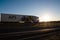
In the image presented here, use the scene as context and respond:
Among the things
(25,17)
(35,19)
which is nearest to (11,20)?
(25,17)

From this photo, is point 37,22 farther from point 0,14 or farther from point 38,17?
point 0,14

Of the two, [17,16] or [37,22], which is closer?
[17,16]

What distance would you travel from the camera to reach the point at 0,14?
1729 inches

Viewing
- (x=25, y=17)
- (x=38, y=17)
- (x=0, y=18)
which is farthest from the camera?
(x=38, y=17)

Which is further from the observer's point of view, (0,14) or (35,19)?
(35,19)

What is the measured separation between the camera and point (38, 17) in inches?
2323

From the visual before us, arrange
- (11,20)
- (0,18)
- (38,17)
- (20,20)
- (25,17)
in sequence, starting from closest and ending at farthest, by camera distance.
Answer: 1. (0,18)
2. (11,20)
3. (20,20)
4. (25,17)
5. (38,17)

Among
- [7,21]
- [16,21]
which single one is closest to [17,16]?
[16,21]

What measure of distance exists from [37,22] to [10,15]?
594 inches

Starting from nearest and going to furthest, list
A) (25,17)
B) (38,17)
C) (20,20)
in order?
(20,20)
(25,17)
(38,17)

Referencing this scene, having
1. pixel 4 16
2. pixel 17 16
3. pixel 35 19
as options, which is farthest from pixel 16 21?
pixel 35 19

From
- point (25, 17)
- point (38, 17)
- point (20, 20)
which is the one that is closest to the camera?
point (20, 20)

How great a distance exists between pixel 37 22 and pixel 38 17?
8.37 feet

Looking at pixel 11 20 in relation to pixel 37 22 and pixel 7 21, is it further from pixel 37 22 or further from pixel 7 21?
pixel 37 22
